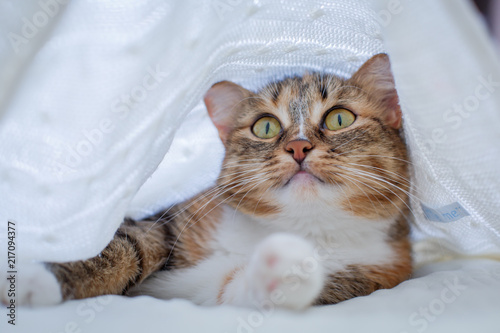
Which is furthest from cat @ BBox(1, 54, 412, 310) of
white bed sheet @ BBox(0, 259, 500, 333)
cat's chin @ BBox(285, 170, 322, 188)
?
white bed sheet @ BBox(0, 259, 500, 333)

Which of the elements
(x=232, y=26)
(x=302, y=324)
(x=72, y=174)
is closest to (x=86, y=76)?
(x=72, y=174)

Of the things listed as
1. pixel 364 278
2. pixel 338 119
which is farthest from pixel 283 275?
pixel 338 119

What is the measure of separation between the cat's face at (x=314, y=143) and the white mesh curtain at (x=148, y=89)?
0.43ft

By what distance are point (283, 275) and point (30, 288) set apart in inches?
21.3

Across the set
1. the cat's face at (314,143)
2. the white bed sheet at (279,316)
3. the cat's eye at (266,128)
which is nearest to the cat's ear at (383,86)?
the cat's face at (314,143)

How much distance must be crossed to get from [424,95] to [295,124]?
369 millimetres

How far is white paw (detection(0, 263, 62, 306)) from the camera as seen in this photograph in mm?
819

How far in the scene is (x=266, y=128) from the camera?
1259mm

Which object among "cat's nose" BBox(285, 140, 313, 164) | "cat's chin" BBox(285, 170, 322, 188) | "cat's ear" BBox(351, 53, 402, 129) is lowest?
"cat's chin" BBox(285, 170, 322, 188)

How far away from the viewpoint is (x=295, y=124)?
1.16 metres

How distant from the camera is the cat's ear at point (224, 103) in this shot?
4.22 ft

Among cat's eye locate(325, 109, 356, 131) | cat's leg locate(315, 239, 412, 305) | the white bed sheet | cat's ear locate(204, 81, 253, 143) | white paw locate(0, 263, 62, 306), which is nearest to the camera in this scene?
the white bed sheet

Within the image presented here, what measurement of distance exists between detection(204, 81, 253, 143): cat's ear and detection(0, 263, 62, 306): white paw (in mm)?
713

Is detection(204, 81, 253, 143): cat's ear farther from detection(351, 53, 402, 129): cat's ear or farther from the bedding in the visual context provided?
detection(351, 53, 402, 129): cat's ear
